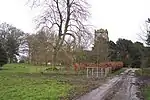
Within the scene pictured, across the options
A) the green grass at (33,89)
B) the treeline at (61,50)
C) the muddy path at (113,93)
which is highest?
the treeline at (61,50)

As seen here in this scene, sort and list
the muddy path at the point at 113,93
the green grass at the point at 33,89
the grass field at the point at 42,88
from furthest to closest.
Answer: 1. the muddy path at the point at 113,93
2. the grass field at the point at 42,88
3. the green grass at the point at 33,89

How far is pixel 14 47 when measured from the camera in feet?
359

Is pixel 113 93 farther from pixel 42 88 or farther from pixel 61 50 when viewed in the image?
pixel 61 50

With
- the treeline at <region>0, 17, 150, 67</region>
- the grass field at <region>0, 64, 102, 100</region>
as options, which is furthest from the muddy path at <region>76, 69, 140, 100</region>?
the treeline at <region>0, 17, 150, 67</region>

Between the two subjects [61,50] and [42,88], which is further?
[61,50]

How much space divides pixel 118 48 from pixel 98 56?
53.1 metres

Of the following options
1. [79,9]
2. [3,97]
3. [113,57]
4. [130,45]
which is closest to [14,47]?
[113,57]

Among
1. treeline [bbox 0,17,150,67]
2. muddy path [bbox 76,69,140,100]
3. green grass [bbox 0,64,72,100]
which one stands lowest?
muddy path [bbox 76,69,140,100]

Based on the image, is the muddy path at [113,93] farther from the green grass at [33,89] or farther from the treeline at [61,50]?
the treeline at [61,50]

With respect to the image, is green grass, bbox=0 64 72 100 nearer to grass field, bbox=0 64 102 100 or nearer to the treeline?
grass field, bbox=0 64 102 100

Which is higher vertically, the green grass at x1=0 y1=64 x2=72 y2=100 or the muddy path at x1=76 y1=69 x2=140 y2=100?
the green grass at x1=0 y1=64 x2=72 y2=100

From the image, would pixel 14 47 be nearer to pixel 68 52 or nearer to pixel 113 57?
pixel 113 57

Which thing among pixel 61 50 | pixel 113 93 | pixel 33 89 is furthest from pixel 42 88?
pixel 61 50

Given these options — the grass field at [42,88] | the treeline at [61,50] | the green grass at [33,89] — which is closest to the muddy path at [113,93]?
the grass field at [42,88]
